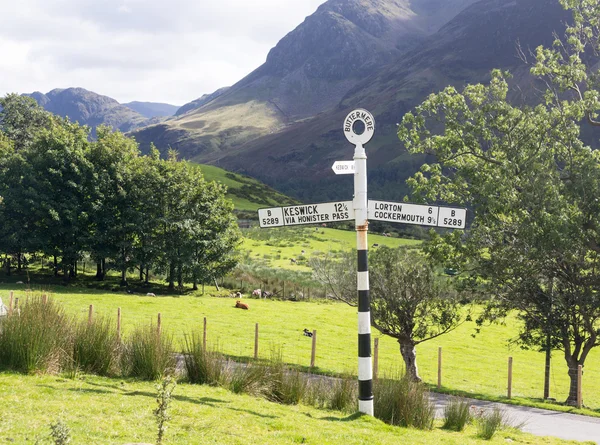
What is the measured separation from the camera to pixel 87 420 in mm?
8742

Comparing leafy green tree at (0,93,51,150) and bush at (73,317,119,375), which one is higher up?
leafy green tree at (0,93,51,150)

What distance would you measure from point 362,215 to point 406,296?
49.7 ft

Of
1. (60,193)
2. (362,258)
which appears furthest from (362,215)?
(60,193)

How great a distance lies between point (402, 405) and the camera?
462 inches

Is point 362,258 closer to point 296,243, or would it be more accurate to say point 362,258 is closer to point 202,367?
point 202,367

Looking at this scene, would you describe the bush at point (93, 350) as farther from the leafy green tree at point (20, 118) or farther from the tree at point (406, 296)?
the leafy green tree at point (20, 118)

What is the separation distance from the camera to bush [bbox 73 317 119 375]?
42.4 feet

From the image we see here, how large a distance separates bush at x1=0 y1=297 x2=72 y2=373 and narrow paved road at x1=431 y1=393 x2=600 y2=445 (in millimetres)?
10379

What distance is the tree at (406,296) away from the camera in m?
25.0

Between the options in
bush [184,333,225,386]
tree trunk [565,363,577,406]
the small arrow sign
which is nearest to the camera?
the small arrow sign

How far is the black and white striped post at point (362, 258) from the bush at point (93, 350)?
20.3 feet

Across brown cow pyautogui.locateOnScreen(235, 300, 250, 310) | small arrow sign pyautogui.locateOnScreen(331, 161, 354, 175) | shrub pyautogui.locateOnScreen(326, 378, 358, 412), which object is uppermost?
small arrow sign pyautogui.locateOnScreen(331, 161, 354, 175)

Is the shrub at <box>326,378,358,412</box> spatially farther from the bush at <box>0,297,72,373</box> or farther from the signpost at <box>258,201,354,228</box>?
the bush at <box>0,297,72,373</box>

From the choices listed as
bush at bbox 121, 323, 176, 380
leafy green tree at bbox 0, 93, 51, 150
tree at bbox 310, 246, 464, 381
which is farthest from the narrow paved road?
leafy green tree at bbox 0, 93, 51, 150
